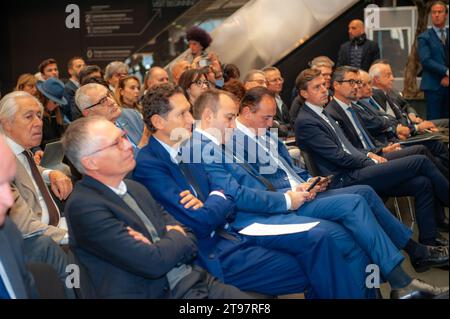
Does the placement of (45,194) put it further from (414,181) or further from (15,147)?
(414,181)

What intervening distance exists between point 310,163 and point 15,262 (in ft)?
8.85

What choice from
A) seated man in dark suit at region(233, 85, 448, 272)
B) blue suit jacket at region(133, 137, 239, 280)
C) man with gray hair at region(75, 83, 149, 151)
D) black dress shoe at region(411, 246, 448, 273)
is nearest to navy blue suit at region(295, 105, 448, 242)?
seated man in dark suit at region(233, 85, 448, 272)

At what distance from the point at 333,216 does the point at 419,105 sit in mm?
2440

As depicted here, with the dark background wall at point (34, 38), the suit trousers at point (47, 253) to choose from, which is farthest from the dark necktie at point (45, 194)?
the dark background wall at point (34, 38)

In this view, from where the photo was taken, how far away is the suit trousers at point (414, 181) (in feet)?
13.9

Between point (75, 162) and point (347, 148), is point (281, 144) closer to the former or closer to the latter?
point (347, 148)

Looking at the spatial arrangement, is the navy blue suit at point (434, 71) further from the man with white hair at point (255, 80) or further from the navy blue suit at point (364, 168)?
the man with white hair at point (255, 80)

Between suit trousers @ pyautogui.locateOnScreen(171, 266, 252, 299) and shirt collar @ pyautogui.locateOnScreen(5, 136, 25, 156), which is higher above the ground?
shirt collar @ pyautogui.locateOnScreen(5, 136, 25, 156)

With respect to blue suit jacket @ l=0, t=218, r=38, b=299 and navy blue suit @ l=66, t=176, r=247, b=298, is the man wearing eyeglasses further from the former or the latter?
blue suit jacket @ l=0, t=218, r=38, b=299

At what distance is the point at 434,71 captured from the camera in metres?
4.27

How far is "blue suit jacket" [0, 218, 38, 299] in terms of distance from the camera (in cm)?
222

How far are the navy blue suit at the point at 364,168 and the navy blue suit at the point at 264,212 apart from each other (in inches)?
41.9

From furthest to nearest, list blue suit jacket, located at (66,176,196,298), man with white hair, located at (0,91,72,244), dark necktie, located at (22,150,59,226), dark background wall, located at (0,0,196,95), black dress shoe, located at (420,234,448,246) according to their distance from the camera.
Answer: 1. dark background wall, located at (0,0,196,95)
2. black dress shoe, located at (420,234,448,246)
3. dark necktie, located at (22,150,59,226)
4. man with white hair, located at (0,91,72,244)
5. blue suit jacket, located at (66,176,196,298)

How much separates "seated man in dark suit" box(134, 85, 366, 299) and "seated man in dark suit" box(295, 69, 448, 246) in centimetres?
139
